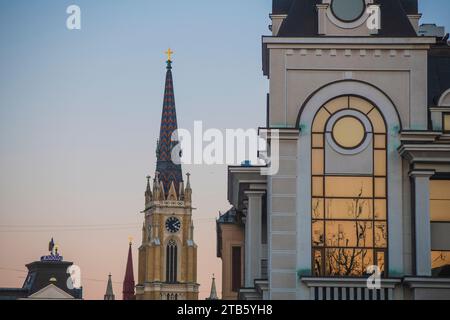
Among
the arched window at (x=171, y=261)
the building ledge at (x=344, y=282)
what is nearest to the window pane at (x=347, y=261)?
the building ledge at (x=344, y=282)

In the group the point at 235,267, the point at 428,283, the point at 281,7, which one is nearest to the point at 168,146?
the point at 235,267

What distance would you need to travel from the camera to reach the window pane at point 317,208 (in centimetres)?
3272

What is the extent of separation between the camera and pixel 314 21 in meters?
33.8

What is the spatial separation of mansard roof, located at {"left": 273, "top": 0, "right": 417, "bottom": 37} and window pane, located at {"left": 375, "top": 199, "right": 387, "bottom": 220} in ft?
14.3

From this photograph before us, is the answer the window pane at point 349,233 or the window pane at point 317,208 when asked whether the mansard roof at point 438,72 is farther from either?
the window pane at point 317,208

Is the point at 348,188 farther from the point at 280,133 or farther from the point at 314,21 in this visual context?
the point at 314,21

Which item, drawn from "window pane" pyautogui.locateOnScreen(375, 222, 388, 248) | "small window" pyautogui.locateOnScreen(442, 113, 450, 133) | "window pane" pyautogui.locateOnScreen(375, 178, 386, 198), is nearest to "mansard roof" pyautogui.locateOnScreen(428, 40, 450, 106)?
"small window" pyautogui.locateOnScreen(442, 113, 450, 133)

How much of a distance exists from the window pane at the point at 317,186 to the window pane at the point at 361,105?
2.06 m

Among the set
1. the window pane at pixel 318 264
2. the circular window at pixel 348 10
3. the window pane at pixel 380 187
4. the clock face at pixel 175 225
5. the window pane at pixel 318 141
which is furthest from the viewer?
the clock face at pixel 175 225

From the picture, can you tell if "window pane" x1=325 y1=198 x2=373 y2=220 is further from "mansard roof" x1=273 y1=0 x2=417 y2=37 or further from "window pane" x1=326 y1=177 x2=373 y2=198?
"mansard roof" x1=273 y1=0 x2=417 y2=37

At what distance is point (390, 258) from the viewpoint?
32.6 meters

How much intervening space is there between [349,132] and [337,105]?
2.56 ft
